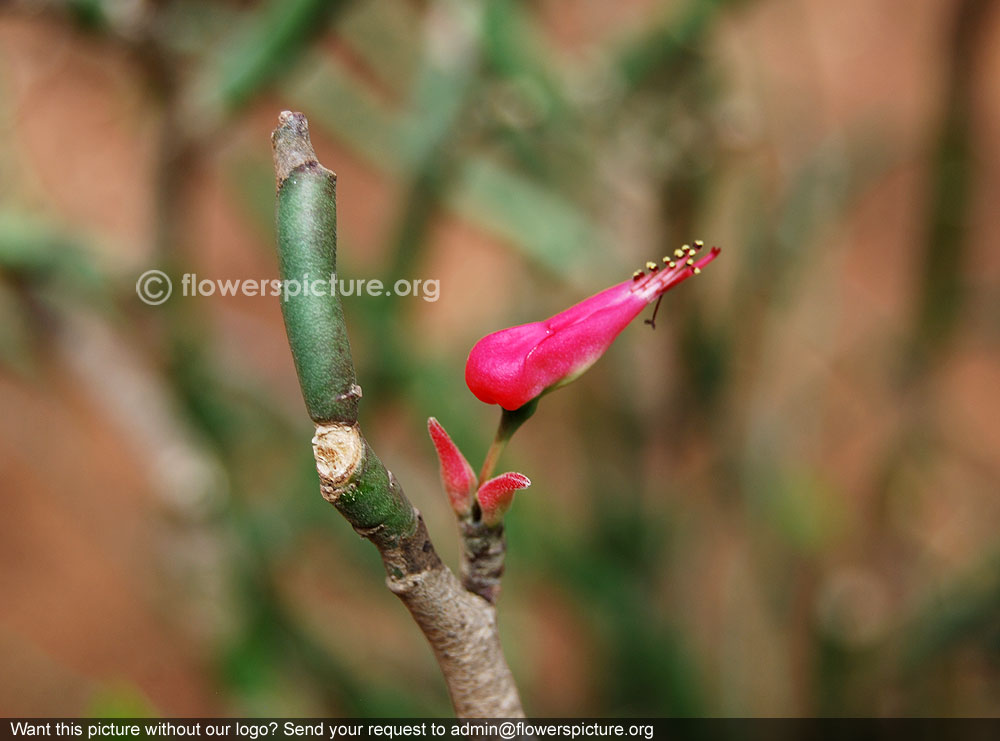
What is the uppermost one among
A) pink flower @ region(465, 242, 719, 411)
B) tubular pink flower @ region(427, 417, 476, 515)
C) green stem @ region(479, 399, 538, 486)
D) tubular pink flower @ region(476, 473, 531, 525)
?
pink flower @ region(465, 242, 719, 411)

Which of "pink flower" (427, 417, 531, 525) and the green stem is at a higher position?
the green stem

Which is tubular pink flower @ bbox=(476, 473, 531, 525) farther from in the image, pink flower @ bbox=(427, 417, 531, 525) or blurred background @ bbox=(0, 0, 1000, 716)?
blurred background @ bbox=(0, 0, 1000, 716)

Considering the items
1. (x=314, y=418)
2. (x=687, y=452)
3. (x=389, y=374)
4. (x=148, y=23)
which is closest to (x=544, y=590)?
(x=687, y=452)

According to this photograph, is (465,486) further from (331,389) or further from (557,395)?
(557,395)

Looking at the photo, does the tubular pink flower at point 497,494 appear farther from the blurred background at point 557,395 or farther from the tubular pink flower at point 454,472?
the blurred background at point 557,395

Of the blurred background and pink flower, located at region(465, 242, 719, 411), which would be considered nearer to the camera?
pink flower, located at region(465, 242, 719, 411)

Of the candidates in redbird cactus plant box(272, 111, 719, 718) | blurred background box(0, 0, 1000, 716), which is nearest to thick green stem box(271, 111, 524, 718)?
redbird cactus plant box(272, 111, 719, 718)

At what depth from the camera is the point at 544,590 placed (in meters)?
1.31

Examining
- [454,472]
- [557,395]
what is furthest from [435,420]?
[557,395]

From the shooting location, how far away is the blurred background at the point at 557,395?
0.83 meters

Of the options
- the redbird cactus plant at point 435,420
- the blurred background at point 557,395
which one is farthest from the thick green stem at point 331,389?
the blurred background at point 557,395

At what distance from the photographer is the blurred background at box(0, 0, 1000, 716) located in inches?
32.7

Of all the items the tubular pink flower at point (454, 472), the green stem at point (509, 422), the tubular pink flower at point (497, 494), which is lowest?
the tubular pink flower at point (497, 494)

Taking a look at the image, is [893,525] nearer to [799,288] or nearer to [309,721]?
[799,288]
